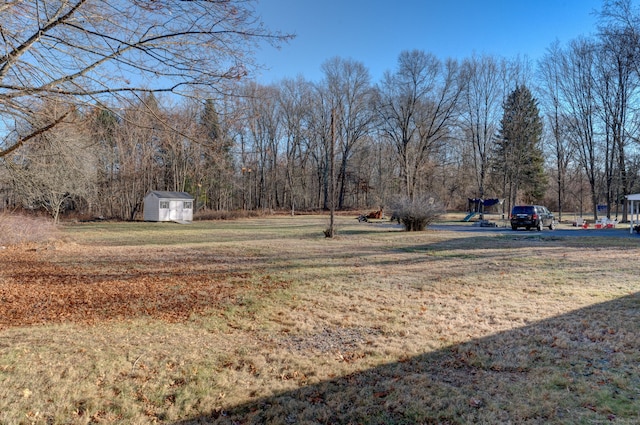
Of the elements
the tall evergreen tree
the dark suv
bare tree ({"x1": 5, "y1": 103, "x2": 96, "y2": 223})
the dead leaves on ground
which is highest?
the tall evergreen tree

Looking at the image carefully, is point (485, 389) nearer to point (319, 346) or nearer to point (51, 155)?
point (319, 346)

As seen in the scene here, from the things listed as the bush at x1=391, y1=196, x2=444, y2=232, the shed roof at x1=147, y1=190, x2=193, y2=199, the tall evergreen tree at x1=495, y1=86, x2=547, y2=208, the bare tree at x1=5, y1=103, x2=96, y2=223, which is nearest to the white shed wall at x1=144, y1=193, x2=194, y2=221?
the shed roof at x1=147, y1=190, x2=193, y2=199

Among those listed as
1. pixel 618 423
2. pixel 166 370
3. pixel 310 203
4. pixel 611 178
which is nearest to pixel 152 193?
pixel 310 203

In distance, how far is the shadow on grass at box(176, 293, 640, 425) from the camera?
9.46ft

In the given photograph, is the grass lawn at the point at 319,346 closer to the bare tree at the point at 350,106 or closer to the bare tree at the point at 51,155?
the bare tree at the point at 51,155

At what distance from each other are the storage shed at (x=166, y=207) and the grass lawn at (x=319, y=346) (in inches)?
1053

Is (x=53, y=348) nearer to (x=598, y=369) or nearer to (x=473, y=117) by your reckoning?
(x=598, y=369)

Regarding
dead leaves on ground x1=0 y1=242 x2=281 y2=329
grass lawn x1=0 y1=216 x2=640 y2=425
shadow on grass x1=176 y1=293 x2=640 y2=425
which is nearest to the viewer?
shadow on grass x1=176 y1=293 x2=640 y2=425

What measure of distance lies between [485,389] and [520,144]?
41552 mm

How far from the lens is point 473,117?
42.5 meters

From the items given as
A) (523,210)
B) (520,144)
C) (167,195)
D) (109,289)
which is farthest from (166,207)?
(520,144)

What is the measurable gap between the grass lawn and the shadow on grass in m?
0.02

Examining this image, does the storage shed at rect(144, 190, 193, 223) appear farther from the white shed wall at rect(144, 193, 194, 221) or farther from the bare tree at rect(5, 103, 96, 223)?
the bare tree at rect(5, 103, 96, 223)

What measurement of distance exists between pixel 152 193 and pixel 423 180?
31441 millimetres
